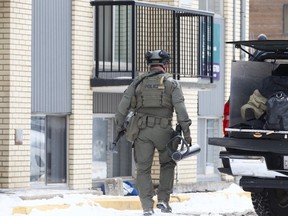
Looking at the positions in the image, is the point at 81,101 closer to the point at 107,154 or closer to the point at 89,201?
the point at 107,154

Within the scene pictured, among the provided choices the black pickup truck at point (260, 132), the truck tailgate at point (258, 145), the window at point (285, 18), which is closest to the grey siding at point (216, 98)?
the black pickup truck at point (260, 132)

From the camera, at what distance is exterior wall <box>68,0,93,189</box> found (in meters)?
21.3

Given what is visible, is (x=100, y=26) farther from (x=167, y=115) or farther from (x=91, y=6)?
(x=167, y=115)

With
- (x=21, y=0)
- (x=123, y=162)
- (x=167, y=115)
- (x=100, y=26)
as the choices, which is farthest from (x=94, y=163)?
(x=167, y=115)

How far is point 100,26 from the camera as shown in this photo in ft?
72.9

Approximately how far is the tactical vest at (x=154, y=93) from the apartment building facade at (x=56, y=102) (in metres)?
5.21

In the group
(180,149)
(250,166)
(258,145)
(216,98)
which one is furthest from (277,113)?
(216,98)

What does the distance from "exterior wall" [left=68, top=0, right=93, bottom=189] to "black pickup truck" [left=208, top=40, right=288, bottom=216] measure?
6.60m

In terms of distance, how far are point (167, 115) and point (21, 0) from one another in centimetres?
571

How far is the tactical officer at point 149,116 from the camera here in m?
14.8

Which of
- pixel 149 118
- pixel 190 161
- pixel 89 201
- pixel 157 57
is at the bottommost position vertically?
pixel 89 201

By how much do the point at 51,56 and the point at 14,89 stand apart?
3.89ft

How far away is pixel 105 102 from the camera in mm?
22625

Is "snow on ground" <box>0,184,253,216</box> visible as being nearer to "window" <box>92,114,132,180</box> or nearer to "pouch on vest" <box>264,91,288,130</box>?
"pouch on vest" <box>264,91,288,130</box>
